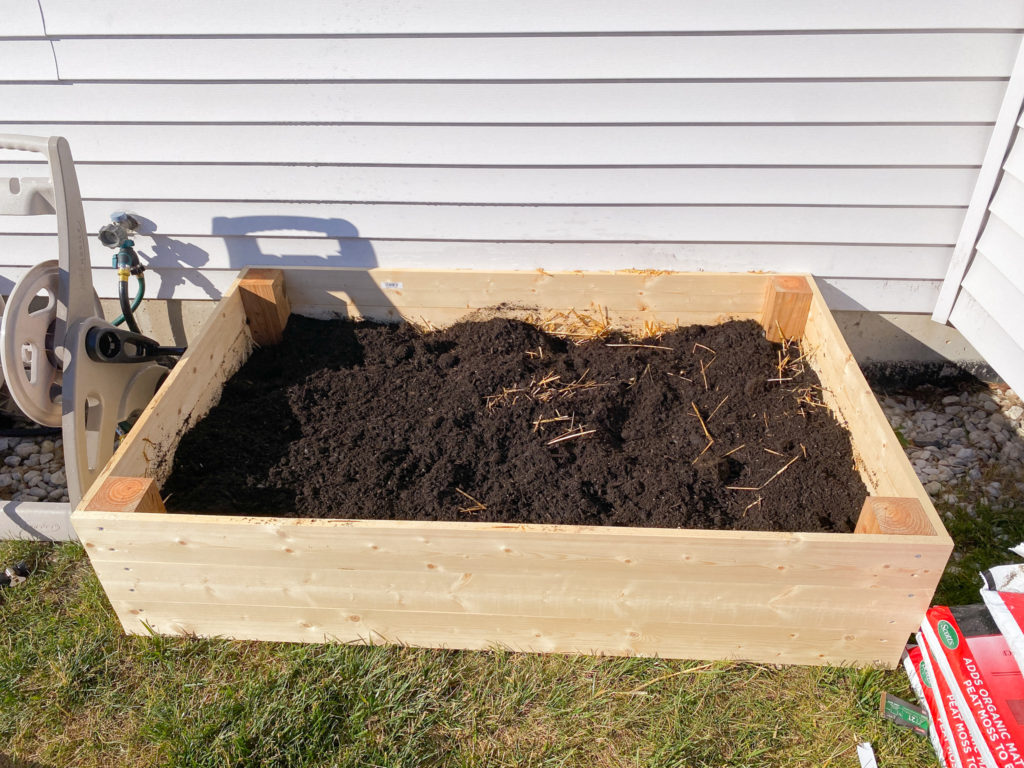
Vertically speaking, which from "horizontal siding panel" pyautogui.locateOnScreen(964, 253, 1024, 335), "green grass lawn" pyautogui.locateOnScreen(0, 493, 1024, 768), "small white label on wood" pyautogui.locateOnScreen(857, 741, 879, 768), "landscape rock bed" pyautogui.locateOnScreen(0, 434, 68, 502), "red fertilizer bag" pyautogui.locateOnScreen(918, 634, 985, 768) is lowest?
"landscape rock bed" pyautogui.locateOnScreen(0, 434, 68, 502)

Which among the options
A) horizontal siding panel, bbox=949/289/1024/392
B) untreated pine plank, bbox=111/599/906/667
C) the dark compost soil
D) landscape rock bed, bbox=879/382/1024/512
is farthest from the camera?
landscape rock bed, bbox=879/382/1024/512

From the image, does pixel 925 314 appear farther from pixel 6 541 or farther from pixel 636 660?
pixel 6 541

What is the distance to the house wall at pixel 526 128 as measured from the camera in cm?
260

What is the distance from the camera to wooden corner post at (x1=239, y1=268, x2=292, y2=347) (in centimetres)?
308

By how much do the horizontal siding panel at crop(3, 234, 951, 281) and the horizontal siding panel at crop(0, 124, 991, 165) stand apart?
14.6 inches

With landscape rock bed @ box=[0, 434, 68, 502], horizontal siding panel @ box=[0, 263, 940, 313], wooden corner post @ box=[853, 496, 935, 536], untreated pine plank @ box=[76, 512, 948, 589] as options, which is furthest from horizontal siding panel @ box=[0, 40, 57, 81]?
wooden corner post @ box=[853, 496, 935, 536]

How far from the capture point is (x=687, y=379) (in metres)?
2.96

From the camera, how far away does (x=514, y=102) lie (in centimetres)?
277

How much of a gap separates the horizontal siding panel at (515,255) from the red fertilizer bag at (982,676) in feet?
5.08

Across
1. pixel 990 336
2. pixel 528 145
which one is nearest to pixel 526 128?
pixel 528 145

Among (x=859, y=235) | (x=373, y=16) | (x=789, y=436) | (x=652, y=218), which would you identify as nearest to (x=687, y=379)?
(x=789, y=436)

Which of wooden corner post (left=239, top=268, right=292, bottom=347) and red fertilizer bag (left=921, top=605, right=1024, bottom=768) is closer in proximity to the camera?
red fertilizer bag (left=921, top=605, right=1024, bottom=768)

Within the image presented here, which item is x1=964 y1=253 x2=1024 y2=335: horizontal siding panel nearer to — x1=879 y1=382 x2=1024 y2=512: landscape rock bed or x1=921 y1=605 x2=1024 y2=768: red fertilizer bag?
x1=879 y1=382 x2=1024 y2=512: landscape rock bed

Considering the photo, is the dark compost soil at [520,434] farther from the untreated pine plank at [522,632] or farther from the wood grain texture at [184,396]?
the untreated pine plank at [522,632]
